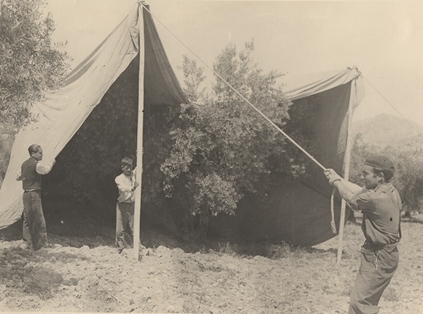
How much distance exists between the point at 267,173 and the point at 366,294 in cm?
455

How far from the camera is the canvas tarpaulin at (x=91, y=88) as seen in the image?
18.3 ft

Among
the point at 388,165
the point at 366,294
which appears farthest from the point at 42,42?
the point at 366,294

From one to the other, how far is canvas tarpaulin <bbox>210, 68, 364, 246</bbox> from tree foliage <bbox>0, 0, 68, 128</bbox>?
389 centimetres

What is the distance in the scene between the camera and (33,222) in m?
5.34

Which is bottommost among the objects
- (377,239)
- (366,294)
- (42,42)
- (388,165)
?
(366,294)

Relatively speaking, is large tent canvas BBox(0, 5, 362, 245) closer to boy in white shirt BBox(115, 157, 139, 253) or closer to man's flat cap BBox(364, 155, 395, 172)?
boy in white shirt BBox(115, 157, 139, 253)

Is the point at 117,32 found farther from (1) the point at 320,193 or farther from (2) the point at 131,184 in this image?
(1) the point at 320,193

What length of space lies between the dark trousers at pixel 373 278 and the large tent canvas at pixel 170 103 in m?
3.42

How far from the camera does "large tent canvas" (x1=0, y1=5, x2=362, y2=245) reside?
5.67 meters

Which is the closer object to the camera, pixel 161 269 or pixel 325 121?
pixel 161 269

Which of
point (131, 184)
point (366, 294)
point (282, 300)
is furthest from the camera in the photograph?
point (131, 184)

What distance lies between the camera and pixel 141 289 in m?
4.50

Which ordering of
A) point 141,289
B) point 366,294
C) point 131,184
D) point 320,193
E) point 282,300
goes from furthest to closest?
1. point 320,193
2. point 131,184
3. point 282,300
4. point 141,289
5. point 366,294

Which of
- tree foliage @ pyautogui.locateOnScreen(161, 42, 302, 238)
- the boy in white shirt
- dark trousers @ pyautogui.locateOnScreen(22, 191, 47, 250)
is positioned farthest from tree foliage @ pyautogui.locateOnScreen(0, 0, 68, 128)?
tree foliage @ pyautogui.locateOnScreen(161, 42, 302, 238)
